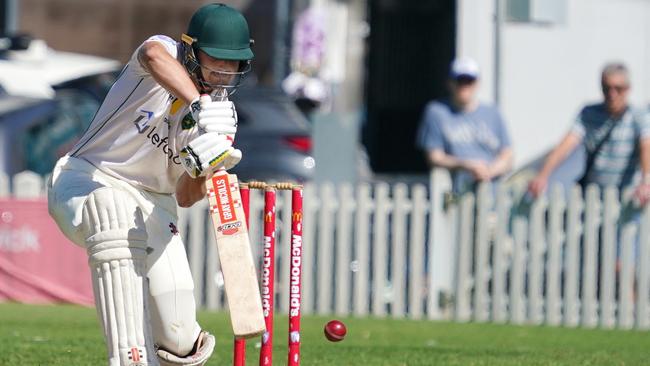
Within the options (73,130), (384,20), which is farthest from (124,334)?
(384,20)

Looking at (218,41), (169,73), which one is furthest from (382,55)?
(169,73)

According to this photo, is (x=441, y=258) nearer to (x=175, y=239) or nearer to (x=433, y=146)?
(x=433, y=146)

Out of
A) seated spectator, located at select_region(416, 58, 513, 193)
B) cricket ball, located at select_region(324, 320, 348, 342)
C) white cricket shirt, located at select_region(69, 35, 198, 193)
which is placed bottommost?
cricket ball, located at select_region(324, 320, 348, 342)

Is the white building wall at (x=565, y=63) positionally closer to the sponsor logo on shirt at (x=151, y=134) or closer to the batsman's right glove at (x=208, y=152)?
the sponsor logo on shirt at (x=151, y=134)

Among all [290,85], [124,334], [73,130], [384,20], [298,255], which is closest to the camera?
[124,334]

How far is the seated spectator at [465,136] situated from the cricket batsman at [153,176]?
6.11 m

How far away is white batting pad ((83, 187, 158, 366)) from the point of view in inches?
240

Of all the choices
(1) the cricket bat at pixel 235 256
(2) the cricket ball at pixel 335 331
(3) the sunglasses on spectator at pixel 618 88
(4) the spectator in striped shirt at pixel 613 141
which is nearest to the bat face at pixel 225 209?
(1) the cricket bat at pixel 235 256

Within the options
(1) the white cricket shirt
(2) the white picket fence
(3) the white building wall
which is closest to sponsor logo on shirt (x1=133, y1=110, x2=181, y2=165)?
(1) the white cricket shirt

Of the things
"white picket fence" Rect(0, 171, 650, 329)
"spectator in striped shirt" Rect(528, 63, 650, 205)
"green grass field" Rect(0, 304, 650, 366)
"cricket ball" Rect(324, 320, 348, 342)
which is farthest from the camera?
"white picket fence" Rect(0, 171, 650, 329)

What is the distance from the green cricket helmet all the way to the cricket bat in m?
0.46

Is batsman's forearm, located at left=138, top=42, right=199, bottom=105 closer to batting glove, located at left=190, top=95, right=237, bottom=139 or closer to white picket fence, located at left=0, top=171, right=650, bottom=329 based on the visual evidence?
batting glove, located at left=190, top=95, right=237, bottom=139

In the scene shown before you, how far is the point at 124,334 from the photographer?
20.1 feet

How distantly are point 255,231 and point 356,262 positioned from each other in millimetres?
891
